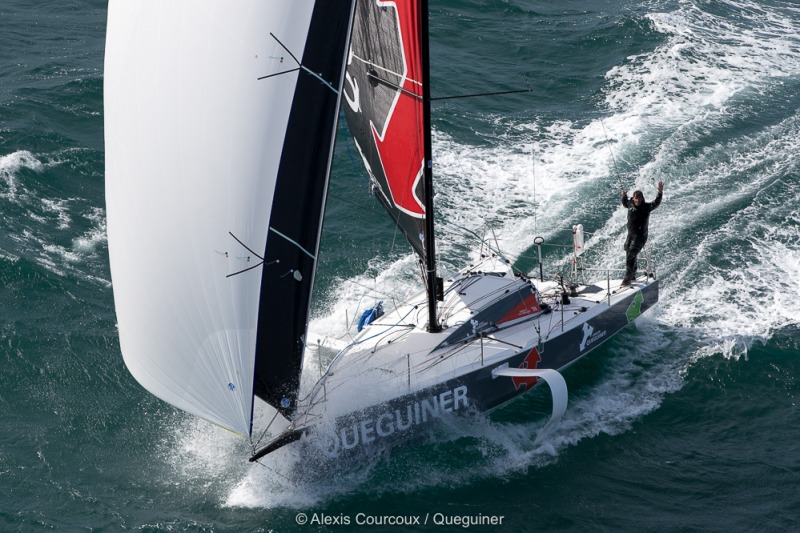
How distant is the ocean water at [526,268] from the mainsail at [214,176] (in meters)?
2.11

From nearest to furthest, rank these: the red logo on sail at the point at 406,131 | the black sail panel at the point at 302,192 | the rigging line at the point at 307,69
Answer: the rigging line at the point at 307,69 < the black sail panel at the point at 302,192 < the red logo on sail at the point at 406,131

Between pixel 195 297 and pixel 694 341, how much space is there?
8355 millimetres

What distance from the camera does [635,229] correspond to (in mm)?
15328

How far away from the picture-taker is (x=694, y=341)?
1532 cm

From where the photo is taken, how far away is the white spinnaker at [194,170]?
1045 centimetres

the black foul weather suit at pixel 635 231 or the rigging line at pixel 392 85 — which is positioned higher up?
the rigging line at pixel 392 85

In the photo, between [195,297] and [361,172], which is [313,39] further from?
[361,172]

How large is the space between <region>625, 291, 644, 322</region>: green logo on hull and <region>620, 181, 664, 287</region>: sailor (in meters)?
0.33

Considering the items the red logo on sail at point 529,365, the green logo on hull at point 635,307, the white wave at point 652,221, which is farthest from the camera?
the green logo on hull at point 635,307

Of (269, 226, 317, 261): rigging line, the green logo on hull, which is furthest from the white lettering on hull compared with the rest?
the green logo on hull

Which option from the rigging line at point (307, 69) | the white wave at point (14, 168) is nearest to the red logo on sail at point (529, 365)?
the rigging line at point (307, 69)

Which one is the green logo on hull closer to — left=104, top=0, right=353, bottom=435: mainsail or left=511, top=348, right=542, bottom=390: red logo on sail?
left=511, top=348, right=542, bottom=390: red logo on sail

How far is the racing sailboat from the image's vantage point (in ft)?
34.4

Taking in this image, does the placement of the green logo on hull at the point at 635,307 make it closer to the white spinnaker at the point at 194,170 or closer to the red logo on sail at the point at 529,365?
the red logo on sail at the point at 529,365
